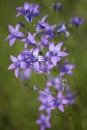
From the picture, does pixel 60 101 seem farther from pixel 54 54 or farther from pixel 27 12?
pixel 27 12

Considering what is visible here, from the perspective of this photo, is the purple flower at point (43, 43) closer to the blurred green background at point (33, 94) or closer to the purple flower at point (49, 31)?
the purple flower at point (49, 31)

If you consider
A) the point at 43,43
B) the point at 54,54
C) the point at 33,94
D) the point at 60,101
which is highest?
the point at 33,94

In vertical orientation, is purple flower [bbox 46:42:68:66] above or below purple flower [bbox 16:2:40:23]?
below

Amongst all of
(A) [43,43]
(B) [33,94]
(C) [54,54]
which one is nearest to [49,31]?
(A) [43,43]

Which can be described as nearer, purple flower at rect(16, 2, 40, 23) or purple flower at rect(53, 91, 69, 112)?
purple flower at rect(16, 2, 40, 23)

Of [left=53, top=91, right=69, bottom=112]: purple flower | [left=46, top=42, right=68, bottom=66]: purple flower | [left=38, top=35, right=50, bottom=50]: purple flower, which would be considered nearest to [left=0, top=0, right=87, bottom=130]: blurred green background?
[left=53, top=91, right=69, bottom=112]: purple flower

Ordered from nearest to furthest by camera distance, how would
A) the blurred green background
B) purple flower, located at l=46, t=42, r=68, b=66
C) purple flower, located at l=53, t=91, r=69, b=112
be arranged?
purple flower, located at l=46, t=42, r=68, b=66, purple flower, located at l=53, t=91, r=69, b=112, the blurred green background

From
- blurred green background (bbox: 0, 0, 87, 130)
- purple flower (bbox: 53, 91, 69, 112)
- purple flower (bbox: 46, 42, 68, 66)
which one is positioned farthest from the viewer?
blurred green background (bbox: 0, 0, 87, 130)

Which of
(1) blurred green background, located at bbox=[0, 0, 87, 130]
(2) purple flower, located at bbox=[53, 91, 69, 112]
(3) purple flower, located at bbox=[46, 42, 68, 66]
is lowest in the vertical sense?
(2) purple flower, located at bbox=[53, 91, 69, 112]

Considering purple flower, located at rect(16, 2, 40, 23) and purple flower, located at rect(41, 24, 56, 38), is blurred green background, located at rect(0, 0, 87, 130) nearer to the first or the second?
purple flower, located at rect(41, 24, 56, 38)

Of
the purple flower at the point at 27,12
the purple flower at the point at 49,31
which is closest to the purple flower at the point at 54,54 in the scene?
the purple flower at the point at 49,31

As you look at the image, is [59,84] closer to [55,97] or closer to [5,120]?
[55,97]
